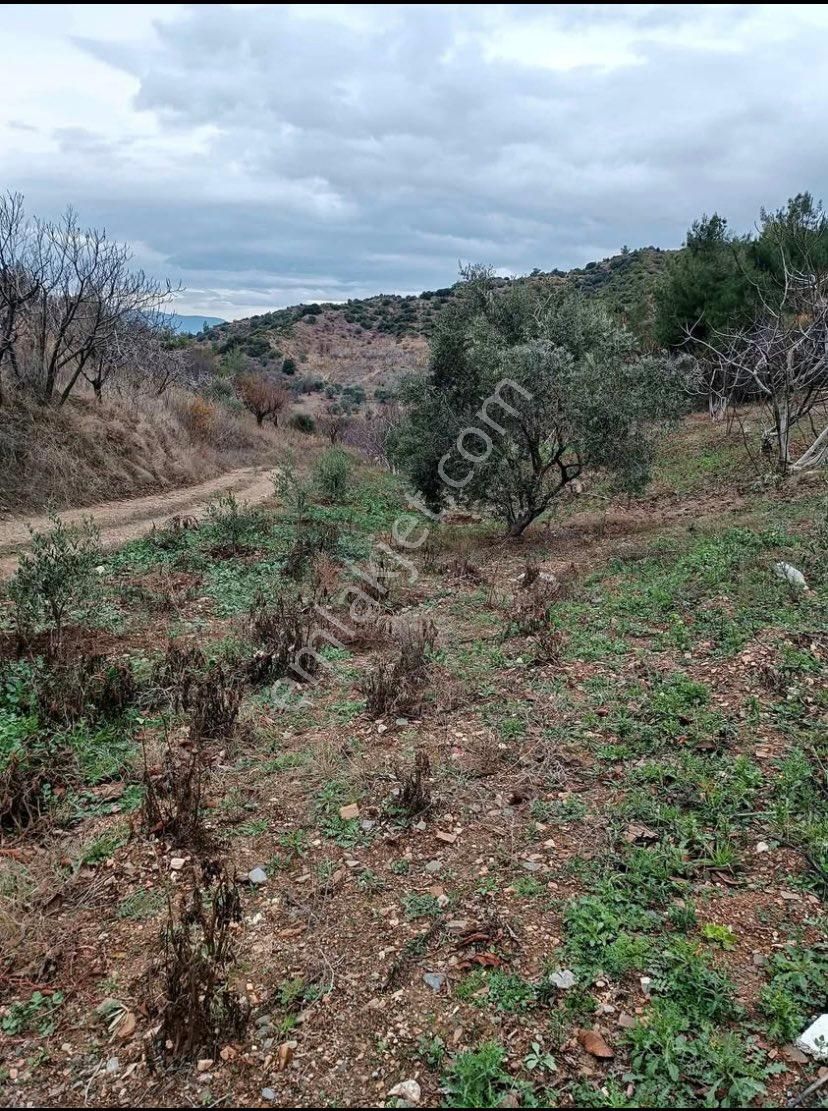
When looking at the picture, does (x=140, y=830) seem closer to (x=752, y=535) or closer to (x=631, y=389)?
(x=752, y=535)

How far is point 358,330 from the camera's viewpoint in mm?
50188

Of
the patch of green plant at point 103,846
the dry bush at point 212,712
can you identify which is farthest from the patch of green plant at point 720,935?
the dry bush at point 212,712

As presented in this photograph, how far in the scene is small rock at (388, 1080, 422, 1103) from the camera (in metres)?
2.21

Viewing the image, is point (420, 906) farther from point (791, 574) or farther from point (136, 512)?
point (136, 512)

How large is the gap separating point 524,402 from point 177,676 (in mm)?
6291

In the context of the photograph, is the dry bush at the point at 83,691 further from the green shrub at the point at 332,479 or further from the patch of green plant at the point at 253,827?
the green shrub at the point at 332,479

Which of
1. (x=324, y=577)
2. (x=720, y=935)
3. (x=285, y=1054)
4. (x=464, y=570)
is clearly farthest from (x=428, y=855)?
(x=464, y=570)

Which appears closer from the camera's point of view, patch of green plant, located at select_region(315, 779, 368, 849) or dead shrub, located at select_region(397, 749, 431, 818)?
patch of green plant, located at select_region(315, 779, 368, 849)

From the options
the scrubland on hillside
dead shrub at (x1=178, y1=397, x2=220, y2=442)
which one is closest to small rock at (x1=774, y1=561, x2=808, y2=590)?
the scrubland on hillside

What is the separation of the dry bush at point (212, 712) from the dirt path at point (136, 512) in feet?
13.6

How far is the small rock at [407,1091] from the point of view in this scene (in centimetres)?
221

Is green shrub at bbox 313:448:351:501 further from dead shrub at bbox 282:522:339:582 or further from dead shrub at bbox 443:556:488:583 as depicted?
dead shrub at bbox 443:556:488:583

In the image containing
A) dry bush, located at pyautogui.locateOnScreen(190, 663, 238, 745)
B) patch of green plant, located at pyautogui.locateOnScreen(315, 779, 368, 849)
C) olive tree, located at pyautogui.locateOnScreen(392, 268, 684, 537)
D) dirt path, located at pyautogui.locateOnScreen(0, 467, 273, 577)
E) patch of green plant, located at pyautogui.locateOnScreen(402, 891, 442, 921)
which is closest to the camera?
patch of green plant, located at pyautogui.locateOnScreen(402, 891, 442, 921)

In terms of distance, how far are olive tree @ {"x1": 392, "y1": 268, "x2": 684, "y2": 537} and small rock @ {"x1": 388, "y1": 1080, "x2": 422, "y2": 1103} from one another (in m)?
8.23
